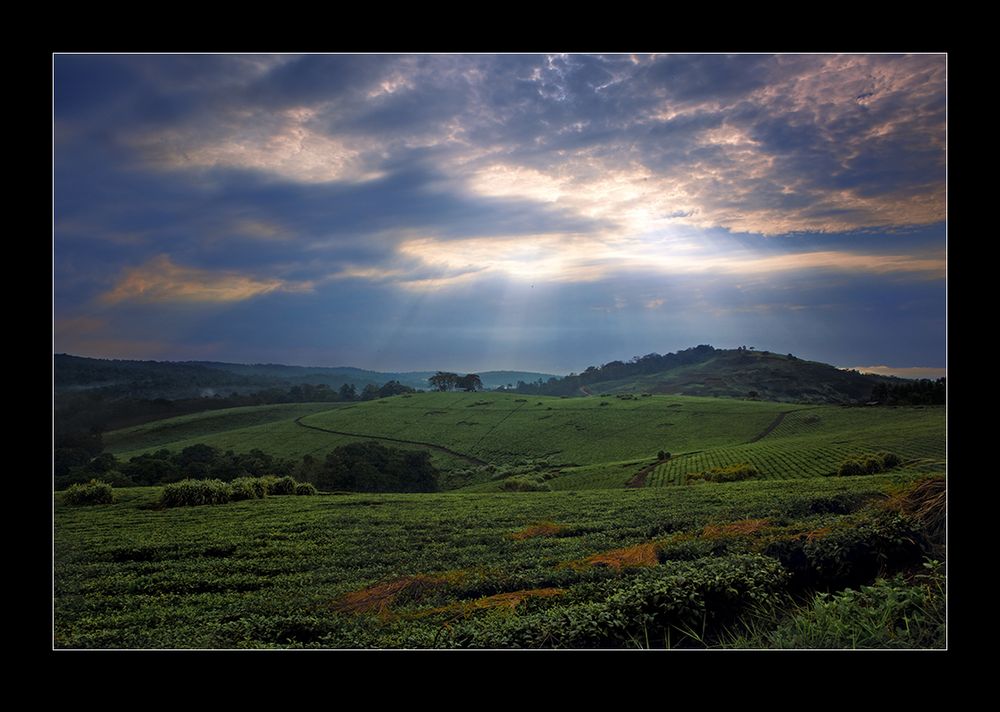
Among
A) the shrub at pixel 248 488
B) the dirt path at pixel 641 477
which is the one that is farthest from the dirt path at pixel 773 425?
the shrub at pixel 248 488

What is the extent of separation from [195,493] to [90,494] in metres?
1.11

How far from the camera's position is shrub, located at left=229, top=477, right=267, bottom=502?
6078 millimetres

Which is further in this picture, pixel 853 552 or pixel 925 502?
pixel 925 502

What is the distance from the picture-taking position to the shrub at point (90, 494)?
18.9 feet

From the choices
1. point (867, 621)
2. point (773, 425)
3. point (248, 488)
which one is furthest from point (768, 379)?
point (248, 488)

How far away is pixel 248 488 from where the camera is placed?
610 centimetres

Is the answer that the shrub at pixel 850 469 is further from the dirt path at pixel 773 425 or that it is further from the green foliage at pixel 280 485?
the green foliage at pixel 280 485

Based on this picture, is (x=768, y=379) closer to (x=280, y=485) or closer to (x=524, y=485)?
(x=524, y=485)

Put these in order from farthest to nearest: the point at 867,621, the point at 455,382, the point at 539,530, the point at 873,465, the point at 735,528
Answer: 1. the point at 455,382
2. the point at 873,465
3. the point at 539,530
4. the point at 735,528
5. the point at 867,621

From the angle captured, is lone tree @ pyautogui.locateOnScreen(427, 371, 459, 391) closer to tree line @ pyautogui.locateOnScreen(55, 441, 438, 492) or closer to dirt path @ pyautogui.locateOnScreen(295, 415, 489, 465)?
dirt path @ pyautogui.locateOnScreen(295, 415, 489, 465)

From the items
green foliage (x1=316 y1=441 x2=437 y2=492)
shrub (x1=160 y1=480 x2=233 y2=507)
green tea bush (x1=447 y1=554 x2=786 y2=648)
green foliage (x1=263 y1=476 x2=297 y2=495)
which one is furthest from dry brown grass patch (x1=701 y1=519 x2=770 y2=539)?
shrub (x1=160 y1=480 x2=233 y2=507)
